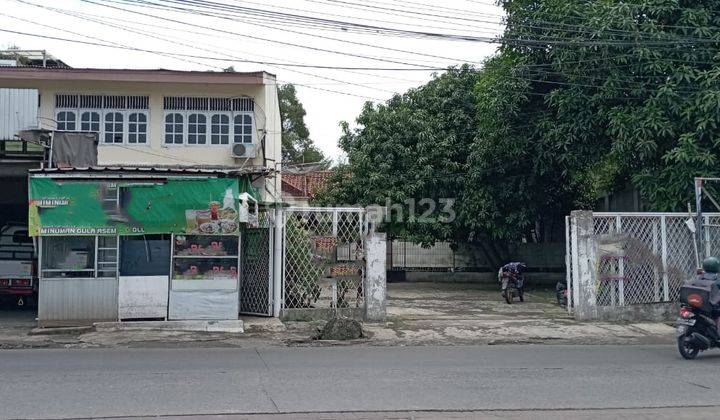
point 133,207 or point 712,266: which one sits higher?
point 133,207

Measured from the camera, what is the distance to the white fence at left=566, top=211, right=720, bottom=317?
14.2 meters

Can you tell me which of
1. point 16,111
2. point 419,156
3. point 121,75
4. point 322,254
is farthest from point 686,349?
point 121,75

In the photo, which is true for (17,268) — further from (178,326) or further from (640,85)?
(640,85)

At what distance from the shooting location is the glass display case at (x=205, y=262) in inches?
511

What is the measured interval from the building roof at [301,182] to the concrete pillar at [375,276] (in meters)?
17.9

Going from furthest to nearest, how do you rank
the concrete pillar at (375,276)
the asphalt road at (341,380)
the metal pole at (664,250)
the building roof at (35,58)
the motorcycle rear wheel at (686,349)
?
the building roof at (35,58) → the metal pole at (664,250) → the concrete pillar at (375,276) → the motorcycle rear wheel at (686,349) → the asphalt road at (341,380)

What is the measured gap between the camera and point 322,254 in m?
13.8

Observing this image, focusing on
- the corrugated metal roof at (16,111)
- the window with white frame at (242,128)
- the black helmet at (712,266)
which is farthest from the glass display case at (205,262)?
the black helmet at (712,266)

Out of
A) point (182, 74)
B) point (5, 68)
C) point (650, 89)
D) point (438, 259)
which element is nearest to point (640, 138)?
point (650, 89)

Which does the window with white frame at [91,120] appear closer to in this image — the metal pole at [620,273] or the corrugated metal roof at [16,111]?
the corrugated metal roof at [16,111]

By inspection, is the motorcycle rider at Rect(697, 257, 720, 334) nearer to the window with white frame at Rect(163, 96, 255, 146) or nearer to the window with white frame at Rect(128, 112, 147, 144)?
the window with white frame at Rect(163, 96, 255, 146)

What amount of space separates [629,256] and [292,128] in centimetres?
3192

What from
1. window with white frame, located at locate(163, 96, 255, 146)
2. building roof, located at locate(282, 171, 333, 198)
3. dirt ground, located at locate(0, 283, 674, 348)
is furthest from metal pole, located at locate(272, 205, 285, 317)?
building roof, located at locate(282, 171, 333, 198)

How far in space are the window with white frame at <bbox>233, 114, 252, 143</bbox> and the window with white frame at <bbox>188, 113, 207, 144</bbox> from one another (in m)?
0.91
